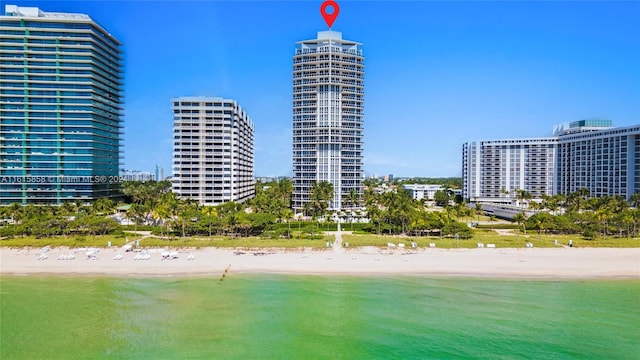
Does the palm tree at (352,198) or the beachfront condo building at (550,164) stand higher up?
the beachfront condo building at (550,164)

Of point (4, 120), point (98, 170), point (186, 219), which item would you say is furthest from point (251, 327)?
point (4, 120)

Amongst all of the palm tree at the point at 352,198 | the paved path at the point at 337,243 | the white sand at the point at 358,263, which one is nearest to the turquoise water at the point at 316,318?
the white sand at the point at 358,263

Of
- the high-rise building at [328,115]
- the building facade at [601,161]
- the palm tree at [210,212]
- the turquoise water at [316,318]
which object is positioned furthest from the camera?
the building facade at [601,161]

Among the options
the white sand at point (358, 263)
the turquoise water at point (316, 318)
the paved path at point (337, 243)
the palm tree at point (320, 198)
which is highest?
the palm tree at point (320, 198)

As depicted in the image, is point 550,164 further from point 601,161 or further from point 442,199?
point 442,199

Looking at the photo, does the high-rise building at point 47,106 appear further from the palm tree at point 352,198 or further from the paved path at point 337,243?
the paved path at point 337,243

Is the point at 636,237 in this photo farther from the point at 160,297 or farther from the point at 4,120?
the point at 4,120

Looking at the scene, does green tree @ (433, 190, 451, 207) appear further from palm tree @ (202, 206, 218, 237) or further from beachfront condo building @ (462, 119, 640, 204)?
palm tree @ (202, 206, 218, 237)

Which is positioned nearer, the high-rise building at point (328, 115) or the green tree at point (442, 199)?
the high-rise building at point (328, 115)
